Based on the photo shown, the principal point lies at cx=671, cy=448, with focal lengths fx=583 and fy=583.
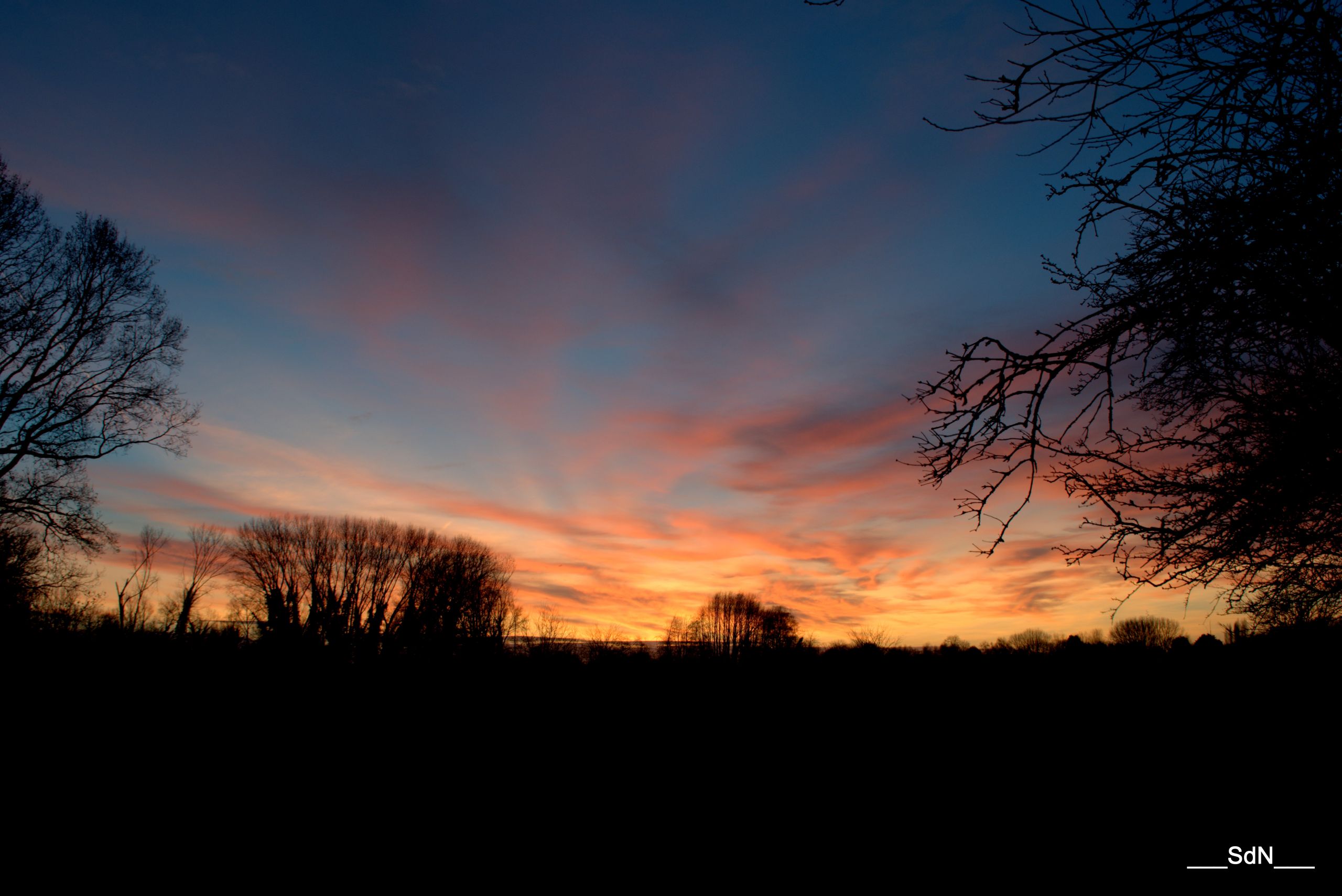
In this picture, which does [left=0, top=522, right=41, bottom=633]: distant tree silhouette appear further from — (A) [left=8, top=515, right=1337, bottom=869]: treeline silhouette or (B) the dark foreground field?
(B) the dark foreground field

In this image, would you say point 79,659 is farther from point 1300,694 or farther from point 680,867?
point 1300,694

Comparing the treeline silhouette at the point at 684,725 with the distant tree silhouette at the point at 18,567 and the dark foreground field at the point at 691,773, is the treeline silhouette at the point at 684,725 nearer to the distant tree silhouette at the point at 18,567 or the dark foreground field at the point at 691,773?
the dark foreground field at the point at 691,773

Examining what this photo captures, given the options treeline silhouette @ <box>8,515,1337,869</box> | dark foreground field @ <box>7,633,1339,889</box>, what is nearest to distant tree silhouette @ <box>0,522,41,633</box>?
treeline silhouette @ <box>8,515,1337,869</box>

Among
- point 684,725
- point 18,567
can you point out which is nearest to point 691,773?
point 684,725

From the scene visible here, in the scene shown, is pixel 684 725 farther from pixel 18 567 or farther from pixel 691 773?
pixel 18 567

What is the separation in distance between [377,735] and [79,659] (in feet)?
17.2

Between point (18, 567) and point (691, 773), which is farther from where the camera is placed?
point (18, 567)

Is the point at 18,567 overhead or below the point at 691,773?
overhead

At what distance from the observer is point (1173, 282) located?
15.6 ft

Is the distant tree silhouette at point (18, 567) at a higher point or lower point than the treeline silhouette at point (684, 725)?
higher

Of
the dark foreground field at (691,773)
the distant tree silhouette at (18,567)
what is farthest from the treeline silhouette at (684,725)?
the distant tree silhouette at (18,567)

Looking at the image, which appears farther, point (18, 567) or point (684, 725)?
point (18, 567)

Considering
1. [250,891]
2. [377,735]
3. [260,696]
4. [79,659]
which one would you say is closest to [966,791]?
[250,891]

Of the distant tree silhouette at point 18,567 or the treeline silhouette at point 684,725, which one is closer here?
the treeline silhouette at point 684,725
